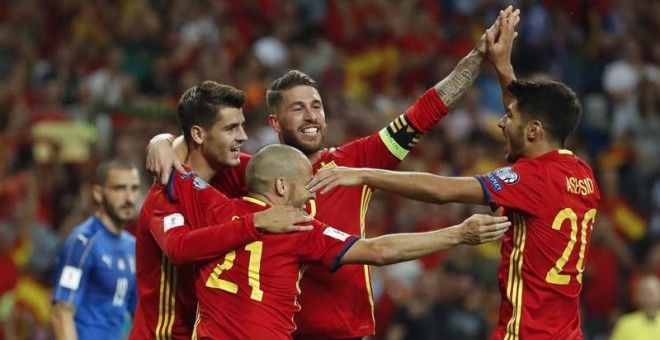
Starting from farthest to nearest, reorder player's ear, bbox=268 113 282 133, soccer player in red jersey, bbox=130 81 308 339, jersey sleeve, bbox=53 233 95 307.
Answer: jersey sleeve, bbox=53 233 95 307 → player's ear, bbox=268 113 282 133 → soccer player in red jersey, bbox=130 81 308 339

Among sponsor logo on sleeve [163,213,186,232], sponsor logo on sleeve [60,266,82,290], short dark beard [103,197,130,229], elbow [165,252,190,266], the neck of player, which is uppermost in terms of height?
the neck of player

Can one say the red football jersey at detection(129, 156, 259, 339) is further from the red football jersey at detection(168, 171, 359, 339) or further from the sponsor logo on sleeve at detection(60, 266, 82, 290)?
the sponsor logo on sleeve at detection(60, 266, 82, 290)

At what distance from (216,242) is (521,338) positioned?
1.55m

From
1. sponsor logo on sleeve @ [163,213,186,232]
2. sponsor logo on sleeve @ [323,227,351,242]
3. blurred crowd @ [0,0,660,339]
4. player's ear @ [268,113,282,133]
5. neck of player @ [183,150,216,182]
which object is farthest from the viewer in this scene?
blurred crowd @ [0,0,660,339]

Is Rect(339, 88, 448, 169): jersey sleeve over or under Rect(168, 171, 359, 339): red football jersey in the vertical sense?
over

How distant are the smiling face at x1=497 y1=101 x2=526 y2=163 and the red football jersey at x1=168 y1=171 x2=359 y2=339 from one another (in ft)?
3.18

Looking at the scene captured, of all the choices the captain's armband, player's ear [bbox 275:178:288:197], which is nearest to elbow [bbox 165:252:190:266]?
player's ear [bbox 275:178:288:197]

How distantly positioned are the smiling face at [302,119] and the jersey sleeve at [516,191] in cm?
119

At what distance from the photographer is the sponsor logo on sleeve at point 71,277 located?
25.4 ft

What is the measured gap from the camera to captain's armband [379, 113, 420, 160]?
6746 mm

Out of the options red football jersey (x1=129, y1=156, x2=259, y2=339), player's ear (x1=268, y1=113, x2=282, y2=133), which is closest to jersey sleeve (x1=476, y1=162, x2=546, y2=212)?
red football jersey (x1=129, y1=156, x2=259, y2=339)

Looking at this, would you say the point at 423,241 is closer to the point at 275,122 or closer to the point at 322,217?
the point at 322,217

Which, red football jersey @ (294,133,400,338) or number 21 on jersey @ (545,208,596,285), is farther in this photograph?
red football jersey @ (294,133,400,338)

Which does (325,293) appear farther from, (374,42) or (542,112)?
(374,42)
